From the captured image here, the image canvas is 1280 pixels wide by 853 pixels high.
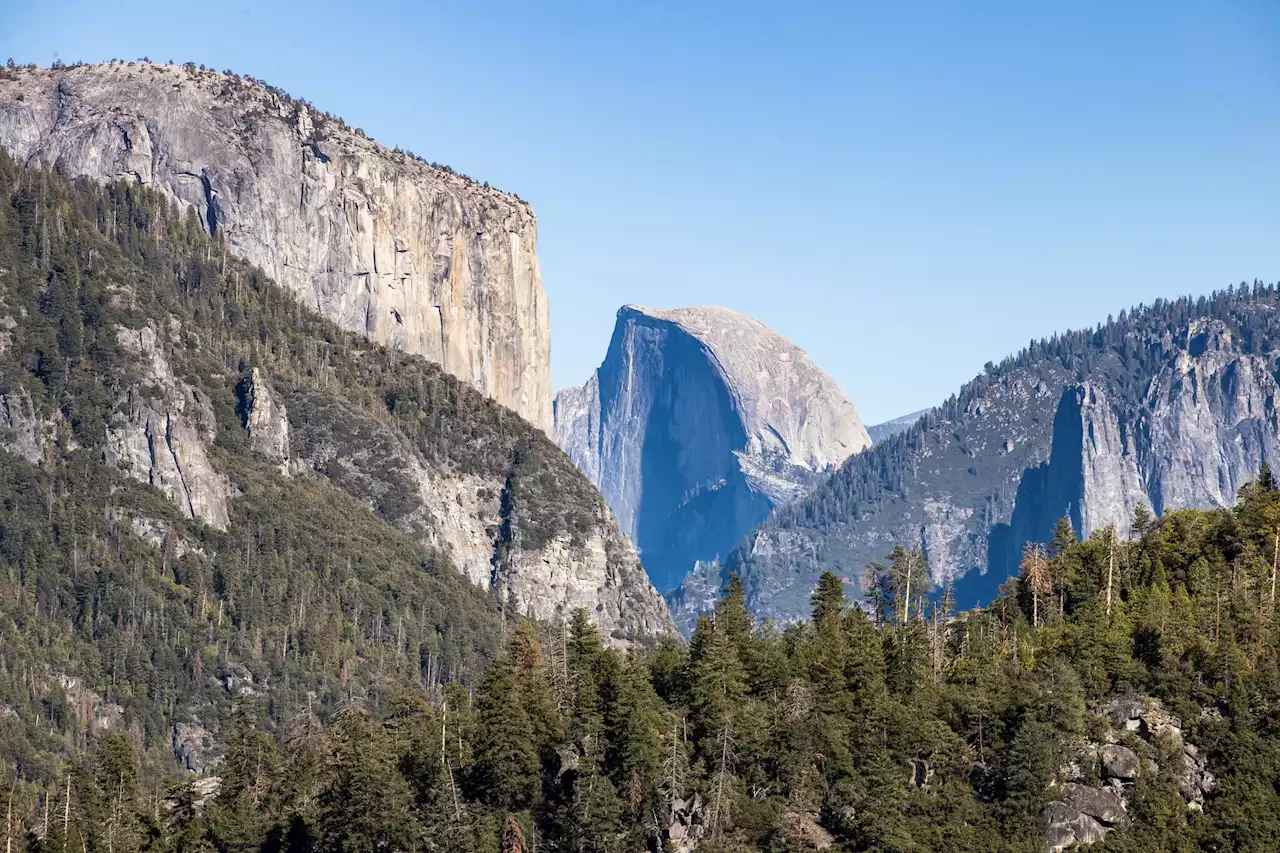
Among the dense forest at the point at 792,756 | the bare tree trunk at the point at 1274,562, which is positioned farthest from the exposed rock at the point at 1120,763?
the bare tree trunk at the point at 1274,562

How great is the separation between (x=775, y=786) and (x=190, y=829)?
43396mm

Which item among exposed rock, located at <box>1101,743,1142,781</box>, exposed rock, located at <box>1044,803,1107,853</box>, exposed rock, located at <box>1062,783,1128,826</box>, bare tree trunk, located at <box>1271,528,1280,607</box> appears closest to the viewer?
exposed rock, located at <box>1044,803,1107,853</box>

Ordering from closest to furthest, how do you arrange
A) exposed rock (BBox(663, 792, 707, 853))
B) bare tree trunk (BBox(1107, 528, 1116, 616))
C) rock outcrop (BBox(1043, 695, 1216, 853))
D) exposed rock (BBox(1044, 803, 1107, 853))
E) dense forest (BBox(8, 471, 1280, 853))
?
exposed rock (BBox(663, 792, 707, 853)) < dense forest (BBox(8, 471, 1280, 853)) < exposed rock (BBox(1044, 803, 1107, 853)) < rock outcrop (BBox(1043, 695, 1216, 853)) < bare tree trunk (BBox(1107, 528, 1116, 616))

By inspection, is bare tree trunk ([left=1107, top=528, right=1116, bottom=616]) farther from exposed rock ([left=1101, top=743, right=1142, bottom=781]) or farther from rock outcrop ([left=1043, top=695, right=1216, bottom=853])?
exposed rock ([left=1101, top=743, right=1142, bottom=781])

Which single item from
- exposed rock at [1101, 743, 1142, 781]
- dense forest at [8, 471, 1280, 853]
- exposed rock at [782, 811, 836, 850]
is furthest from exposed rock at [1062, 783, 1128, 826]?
exposed rock at [782, 811, 836, 850]

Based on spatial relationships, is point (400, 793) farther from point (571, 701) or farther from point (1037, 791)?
point (1037, 791)

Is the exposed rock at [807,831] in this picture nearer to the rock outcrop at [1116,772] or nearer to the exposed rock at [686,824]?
the exposed rock at [686,824]

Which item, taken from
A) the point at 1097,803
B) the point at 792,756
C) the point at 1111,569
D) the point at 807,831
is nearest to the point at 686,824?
the point at 807,831

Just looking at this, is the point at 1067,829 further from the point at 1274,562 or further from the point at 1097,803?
the point at 1274,562

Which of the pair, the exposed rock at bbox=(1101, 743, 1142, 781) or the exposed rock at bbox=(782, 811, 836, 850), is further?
the exposed rock at bbox=(1101, 743, 1142, 781)

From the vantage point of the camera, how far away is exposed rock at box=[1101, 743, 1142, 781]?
145 metres

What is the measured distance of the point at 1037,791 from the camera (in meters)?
142

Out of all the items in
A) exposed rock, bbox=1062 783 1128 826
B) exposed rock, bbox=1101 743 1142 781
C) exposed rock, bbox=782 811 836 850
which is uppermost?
exposed rock, bbox=1101 743 1142 781

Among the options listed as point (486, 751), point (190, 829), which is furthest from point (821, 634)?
point (190, 829)
